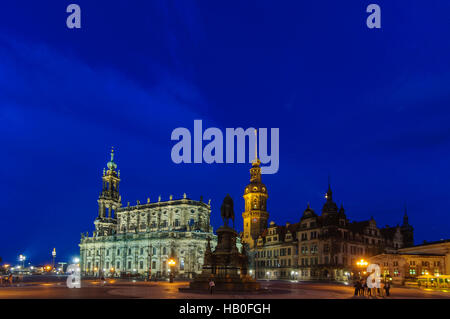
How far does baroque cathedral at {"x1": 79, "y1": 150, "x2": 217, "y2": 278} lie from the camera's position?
4043 inches

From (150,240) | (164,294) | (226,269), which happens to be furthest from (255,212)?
(164,294)

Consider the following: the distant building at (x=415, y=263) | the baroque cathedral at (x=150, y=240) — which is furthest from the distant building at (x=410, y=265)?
the baroque cathedral at (x=150, y=240)

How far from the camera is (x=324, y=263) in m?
74.5

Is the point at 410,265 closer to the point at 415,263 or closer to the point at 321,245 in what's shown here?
the point at 415,263

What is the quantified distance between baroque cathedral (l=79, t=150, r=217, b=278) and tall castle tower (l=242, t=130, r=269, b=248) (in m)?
9.59

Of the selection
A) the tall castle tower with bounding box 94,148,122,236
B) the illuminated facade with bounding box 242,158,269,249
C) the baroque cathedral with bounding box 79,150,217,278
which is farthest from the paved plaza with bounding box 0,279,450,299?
the tall castle tower with bounding box 94,148,122,236

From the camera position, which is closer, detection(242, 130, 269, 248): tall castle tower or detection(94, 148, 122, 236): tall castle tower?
detection(242, 130, 269, 248): tall castle tower

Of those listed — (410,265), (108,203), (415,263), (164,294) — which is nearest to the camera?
(164,294)

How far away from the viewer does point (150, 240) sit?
349ft

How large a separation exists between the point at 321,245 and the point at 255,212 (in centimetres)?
3013

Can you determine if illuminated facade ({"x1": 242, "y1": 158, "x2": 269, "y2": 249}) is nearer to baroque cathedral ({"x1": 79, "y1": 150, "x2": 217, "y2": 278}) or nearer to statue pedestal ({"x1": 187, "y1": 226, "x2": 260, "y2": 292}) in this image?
baroque cathedral ({"x1": 79, "y1": 150, "x2": 217, "y2": 278})
